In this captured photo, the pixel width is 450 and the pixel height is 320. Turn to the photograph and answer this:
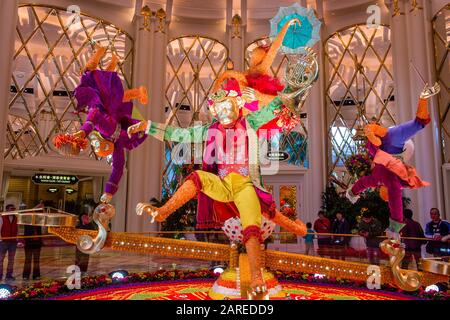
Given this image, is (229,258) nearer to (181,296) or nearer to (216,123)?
(181,296)

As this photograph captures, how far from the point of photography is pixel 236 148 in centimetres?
254

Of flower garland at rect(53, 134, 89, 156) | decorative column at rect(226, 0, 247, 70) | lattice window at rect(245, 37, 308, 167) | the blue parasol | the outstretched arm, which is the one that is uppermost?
decorative column at rect(226, 0, 247, 70)

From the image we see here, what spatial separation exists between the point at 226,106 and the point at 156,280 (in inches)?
86.2

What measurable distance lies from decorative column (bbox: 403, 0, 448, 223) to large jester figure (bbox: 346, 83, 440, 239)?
5594mm

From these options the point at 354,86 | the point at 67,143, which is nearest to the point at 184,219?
the point at 67,143

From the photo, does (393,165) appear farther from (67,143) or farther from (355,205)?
(355,205)

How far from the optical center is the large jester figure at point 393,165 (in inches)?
102

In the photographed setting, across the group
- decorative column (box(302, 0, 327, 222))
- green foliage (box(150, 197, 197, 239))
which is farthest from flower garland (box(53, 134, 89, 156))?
decorative column (box(302, 0, 327, 222))

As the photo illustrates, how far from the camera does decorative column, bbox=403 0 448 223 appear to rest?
7.63 metres

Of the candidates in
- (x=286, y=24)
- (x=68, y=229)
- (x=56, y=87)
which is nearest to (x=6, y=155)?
(x=56, y=87)

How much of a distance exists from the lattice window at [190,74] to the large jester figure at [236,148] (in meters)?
8.39

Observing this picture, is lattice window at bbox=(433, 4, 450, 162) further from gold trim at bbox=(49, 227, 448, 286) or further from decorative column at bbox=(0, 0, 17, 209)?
decorative column at bbox=(0, 0, 17, 209)

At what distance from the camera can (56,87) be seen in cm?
930

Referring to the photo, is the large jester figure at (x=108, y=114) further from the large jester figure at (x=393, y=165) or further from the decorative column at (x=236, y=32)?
the decorative column at (x=236, y=32)
